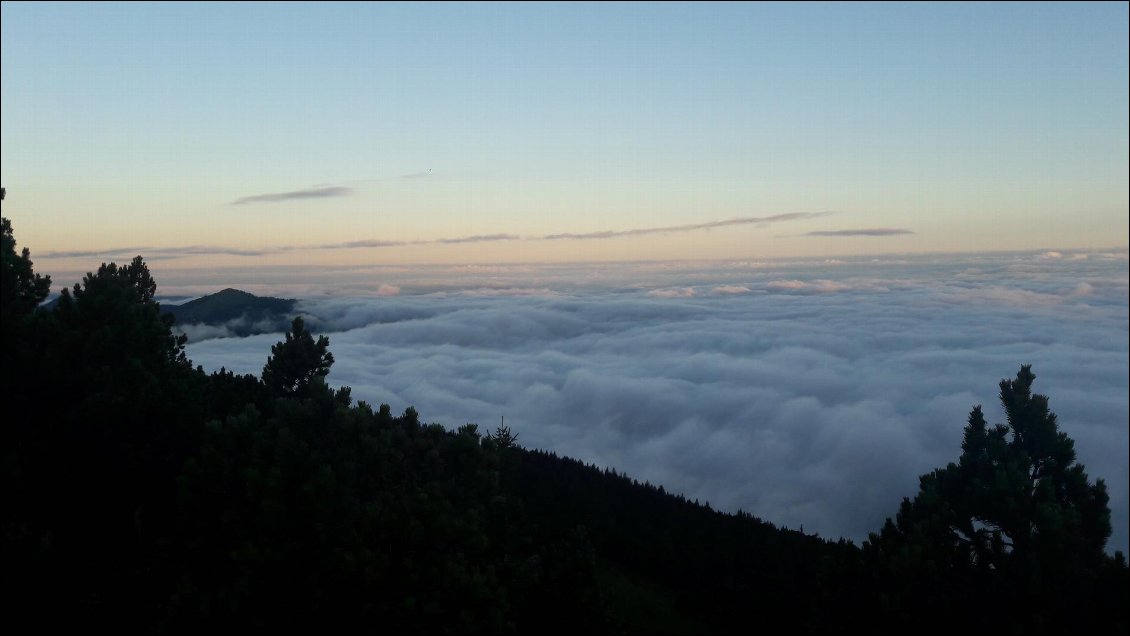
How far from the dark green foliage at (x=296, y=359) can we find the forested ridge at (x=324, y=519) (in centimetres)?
450

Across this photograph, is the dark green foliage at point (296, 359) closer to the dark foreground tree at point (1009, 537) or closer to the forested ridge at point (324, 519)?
the forested ridge at point (324, 519)

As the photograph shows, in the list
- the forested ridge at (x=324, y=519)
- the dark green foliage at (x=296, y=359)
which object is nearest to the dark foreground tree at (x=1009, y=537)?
the forested ridge at (x=324, y=519)

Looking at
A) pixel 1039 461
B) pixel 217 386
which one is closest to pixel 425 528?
pixel 217 386

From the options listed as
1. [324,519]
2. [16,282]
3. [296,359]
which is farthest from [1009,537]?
[16,282]

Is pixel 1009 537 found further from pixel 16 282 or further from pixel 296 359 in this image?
pixel 16 282

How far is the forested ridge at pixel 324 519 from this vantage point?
14.2m

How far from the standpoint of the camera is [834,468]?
177m

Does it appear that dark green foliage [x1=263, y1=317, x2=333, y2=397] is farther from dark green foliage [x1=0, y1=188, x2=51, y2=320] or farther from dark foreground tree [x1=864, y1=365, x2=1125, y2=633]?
dark foreground tree [x1=864, y1=365, x2=1125, y2=633]

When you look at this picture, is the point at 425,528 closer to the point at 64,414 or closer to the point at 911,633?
the point at 64,414

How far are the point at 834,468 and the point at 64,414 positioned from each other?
17888 centimetres

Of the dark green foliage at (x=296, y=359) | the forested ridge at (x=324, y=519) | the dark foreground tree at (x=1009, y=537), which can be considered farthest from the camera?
the dark green foliage at (x=296, y=359)

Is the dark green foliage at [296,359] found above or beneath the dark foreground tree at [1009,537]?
above

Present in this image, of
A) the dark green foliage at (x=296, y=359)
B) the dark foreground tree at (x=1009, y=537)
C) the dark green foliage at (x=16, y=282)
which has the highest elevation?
the dark green foliage at (x=16, y=282)

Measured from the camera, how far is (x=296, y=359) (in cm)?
2833
